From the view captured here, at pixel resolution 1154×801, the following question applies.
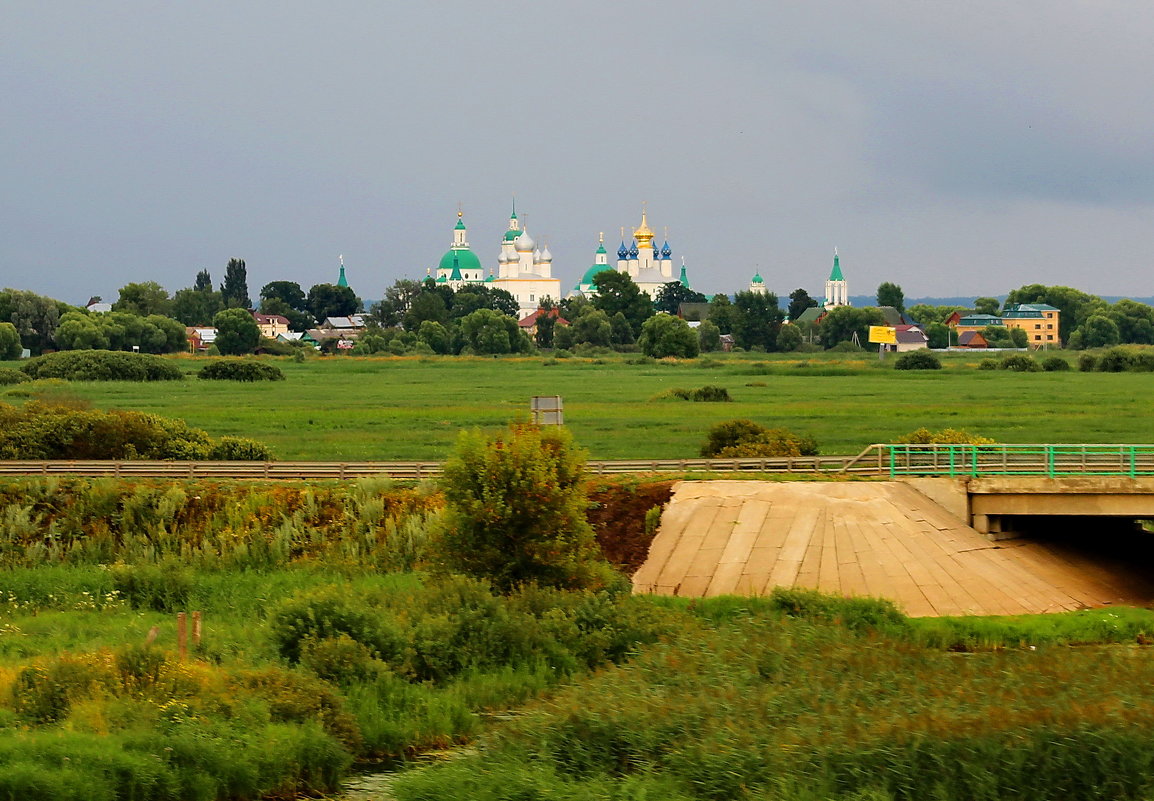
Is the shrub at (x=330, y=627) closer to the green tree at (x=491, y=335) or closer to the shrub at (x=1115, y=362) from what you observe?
the shrub at (x=1115, y=362)

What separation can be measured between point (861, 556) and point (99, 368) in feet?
279

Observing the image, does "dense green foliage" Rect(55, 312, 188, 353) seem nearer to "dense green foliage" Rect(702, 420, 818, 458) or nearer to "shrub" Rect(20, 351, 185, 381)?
"shrub" Rect(20, 351, 185, 381)

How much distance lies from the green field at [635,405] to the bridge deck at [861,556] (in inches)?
261

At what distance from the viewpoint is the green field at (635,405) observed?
70.6 m

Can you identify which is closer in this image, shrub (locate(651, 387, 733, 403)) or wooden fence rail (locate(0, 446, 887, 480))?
wooden fence rail (locate(0, 446, 887, 480))

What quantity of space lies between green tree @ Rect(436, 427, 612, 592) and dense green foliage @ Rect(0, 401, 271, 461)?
22.4 meters

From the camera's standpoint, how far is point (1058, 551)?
44062 millimetres

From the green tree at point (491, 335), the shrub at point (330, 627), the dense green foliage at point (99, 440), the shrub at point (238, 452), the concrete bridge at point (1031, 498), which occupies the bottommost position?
the shrub at point (330, 627)

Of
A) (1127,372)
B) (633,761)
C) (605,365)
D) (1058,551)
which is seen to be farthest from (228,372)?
(633,761)

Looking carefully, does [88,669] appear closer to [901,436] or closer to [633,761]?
[633,761]

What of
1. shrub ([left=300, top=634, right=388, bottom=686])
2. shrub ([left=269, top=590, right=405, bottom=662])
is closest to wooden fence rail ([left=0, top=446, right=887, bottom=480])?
shrub ([left=269, top=590, right=405, bottom=662])

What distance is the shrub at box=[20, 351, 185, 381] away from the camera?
113875mm

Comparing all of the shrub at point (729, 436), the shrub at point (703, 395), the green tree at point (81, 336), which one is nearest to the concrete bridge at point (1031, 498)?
the shrub at point (729, 436)

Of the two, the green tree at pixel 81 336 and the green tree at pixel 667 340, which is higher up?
the green tree at pixel 81 336
